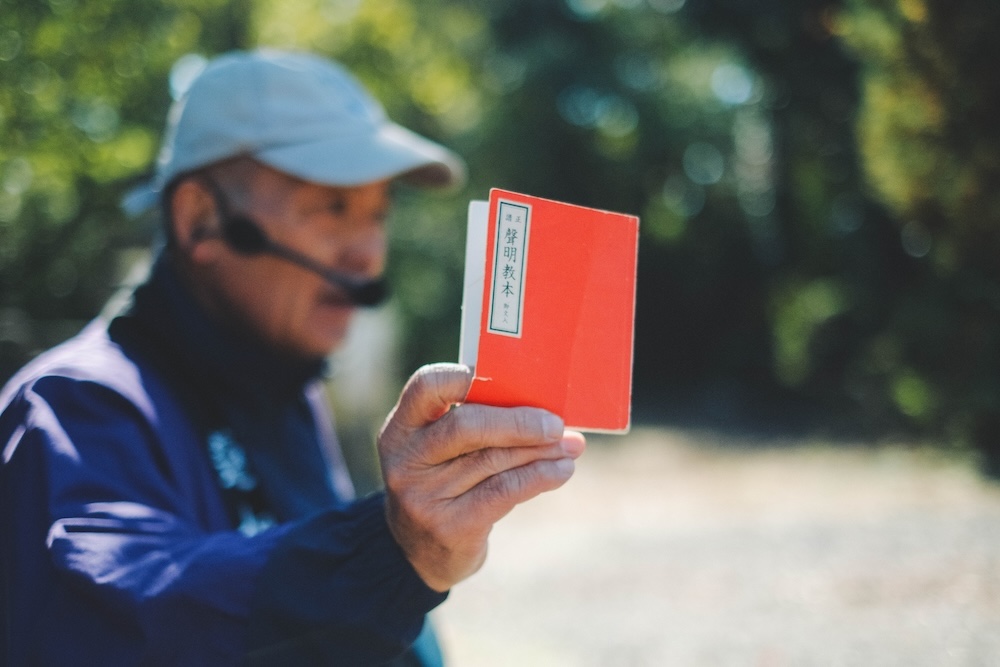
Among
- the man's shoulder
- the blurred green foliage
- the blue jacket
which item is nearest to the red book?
the blue jacket

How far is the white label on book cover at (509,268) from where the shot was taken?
0.94 m

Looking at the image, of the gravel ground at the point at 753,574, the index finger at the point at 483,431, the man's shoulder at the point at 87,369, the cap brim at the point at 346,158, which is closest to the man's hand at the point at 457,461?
the index finger at the point at 483,431

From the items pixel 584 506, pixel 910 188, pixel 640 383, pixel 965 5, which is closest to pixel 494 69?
pixel 640 383

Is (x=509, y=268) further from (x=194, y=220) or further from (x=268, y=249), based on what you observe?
(x=194, y=220)

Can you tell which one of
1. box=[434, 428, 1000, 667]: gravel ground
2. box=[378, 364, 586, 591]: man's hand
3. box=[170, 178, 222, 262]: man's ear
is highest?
box=[170, 178, 222, 262]: man's ear

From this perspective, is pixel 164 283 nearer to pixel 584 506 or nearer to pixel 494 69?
pixel 584 506

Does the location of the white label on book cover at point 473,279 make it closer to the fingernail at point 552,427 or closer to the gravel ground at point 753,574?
the fingernail at point 552,427

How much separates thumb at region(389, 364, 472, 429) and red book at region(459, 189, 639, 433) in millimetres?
20

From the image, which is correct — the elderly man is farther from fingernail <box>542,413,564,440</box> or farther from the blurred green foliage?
the blurred green foliage

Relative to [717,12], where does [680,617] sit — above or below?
below

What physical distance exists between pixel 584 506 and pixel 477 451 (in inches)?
262

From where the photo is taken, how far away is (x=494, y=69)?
17672 mm

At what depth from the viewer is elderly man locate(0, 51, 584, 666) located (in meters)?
0.98

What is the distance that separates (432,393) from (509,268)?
17 centimetres
